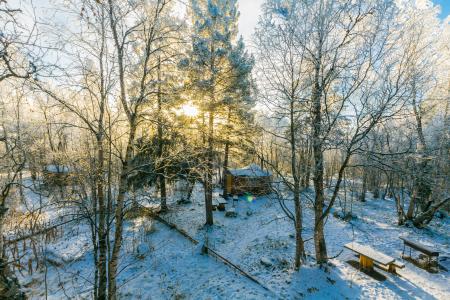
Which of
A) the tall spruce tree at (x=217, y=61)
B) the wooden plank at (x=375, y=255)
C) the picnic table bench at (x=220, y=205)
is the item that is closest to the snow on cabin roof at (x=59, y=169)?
the tall spruce tree at (x=217, y=61)

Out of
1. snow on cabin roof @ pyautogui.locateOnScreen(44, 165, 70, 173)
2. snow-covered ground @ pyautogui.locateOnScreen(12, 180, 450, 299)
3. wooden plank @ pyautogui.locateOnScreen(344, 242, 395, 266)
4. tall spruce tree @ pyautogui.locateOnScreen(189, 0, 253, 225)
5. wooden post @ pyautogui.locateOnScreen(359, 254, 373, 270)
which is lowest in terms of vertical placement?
snow-covered ground @ pyautogui.locateOnScreen(12, 180, 450, 299)

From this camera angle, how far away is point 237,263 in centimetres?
898

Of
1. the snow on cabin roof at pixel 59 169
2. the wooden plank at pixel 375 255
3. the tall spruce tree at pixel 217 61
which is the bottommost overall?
the wooden plank at pixel 375 255

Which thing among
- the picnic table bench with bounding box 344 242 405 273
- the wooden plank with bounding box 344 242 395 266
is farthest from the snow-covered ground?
the wooden plank with bounding box 344 242 395 266

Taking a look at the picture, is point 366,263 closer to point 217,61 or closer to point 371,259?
point 371,259

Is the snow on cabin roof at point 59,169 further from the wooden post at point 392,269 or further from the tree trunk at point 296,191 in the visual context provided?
the wooden post at point 392,269

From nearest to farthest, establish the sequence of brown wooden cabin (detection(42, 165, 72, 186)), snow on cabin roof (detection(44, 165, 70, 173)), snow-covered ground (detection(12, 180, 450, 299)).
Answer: brown wooden cabin (detection(42, 165, 72, 186)), snow-covered ground (detection(12, 180, 450, 299)), snow on cabin roof (detection(44, 165, 70, 173))

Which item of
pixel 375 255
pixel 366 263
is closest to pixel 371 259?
pixel 375 255

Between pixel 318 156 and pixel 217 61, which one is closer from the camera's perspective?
pixel 318 156

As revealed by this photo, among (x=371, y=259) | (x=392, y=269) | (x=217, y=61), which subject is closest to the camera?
(x=371, y=259)

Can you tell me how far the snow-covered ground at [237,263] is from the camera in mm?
7152

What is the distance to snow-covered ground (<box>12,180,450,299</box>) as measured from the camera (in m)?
7.15

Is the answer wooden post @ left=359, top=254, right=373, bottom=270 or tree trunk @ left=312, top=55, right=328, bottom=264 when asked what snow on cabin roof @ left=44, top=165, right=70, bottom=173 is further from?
wooden post @ left=359, top=254, right=373, bottom=270

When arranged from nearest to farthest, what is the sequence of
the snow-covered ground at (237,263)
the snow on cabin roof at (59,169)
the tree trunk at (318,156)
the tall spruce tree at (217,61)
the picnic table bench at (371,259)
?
the tree trunk at (318,156) → the snow-covered ground at (237,263) → the snow on cabin roof at (59,169) → the picnic table bench at (371,259) → the tall spruce tree at (217,61)
